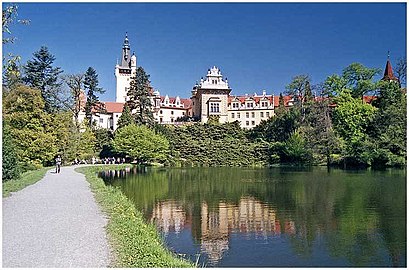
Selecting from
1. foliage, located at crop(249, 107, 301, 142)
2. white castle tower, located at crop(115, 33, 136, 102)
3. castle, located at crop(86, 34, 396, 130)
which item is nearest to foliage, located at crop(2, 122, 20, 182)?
foliage, located at crop(249, 107, 301, 142)

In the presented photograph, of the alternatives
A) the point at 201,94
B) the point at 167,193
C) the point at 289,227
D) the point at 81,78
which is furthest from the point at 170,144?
the point at 289,227

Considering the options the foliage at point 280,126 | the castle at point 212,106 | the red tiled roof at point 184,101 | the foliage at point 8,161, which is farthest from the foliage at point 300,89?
the foliage at point 8,161

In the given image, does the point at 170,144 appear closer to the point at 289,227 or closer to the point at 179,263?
the point at 289,227

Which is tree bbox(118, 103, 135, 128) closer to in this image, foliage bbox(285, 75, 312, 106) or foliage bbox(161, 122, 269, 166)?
foliage bbox(161, 122, 269, 166)

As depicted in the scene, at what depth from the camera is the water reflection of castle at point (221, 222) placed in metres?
8.44

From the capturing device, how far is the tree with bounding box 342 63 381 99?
4100cm

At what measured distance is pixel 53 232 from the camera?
7.20 meters

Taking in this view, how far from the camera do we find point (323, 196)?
582 inches

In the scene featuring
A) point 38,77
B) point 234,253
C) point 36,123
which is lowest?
point 234,253

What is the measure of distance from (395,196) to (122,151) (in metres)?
25.7

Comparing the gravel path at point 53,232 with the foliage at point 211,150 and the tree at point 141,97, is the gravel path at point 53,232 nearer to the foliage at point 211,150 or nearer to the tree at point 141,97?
the foliage at point 211,150

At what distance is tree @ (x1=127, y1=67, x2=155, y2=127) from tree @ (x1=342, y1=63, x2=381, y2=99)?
18.4m

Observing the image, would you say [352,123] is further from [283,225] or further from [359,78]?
[283,225]

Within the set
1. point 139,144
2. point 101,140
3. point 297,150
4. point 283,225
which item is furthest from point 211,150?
point 283,225
